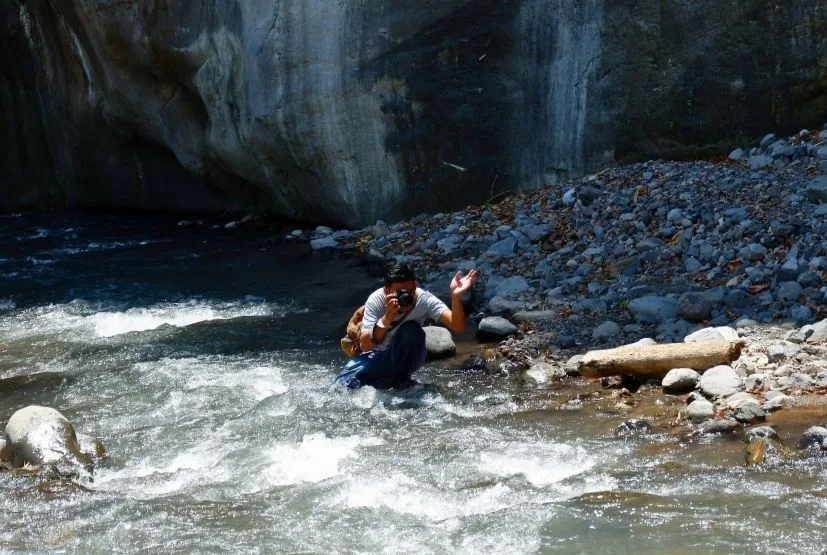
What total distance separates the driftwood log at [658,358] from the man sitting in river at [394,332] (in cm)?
103

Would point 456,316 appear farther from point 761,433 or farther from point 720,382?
point 761,433

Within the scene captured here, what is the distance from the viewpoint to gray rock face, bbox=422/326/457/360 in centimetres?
861

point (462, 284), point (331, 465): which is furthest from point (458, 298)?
point (331, 465)

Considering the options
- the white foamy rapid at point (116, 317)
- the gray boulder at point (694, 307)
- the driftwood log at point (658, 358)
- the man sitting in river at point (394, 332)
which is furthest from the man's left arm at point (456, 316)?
the white foamy rapid at point (116, 317)

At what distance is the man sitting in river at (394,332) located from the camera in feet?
24.3

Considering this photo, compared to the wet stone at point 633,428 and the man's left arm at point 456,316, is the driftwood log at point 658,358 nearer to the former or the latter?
the wet stone at point 633,428

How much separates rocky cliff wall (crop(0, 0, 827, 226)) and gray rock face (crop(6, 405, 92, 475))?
295 inches

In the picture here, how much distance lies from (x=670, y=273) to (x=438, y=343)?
220 centimetres

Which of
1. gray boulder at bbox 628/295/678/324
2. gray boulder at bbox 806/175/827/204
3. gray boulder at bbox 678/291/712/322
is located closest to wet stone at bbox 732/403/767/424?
gray boulder at bbox 678/291/712/322

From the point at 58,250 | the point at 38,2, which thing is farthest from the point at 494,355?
the point at 38,2

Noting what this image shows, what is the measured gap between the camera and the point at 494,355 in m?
8.55

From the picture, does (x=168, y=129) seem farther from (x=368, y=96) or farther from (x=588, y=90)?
(x=588, y=90)

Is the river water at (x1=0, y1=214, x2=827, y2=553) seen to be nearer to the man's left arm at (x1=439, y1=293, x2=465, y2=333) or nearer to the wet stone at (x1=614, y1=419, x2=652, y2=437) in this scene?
the wet stone at (x1=614, y1=419, x2=652, y2=437)

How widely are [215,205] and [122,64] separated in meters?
2.85
